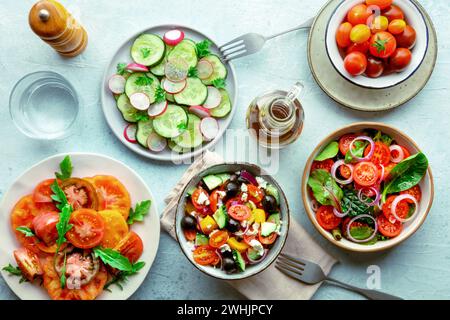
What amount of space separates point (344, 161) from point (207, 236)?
0.78 meters

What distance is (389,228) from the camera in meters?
2.43

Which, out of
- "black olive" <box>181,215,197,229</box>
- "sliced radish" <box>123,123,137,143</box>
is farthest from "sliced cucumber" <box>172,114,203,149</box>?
"black olive" <box>181,215,197,229</box>

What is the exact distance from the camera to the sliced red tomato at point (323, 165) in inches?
97.0

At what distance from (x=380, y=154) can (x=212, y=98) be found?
90 centimetres

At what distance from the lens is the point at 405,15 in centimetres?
250

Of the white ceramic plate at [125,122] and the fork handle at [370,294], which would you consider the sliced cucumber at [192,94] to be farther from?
the fork handle at [370,294]

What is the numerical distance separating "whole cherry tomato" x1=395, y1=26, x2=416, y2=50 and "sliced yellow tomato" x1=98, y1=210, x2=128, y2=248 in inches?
65.4

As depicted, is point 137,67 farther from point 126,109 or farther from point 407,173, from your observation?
point 407,173

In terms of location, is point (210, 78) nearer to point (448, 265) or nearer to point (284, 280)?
point (284, 280)

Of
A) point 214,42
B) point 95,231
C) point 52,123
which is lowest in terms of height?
point 95,231

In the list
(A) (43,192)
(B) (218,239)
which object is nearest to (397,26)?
(B) (218,239)

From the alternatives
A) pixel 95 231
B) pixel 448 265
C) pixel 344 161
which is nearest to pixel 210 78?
pixel 344 161

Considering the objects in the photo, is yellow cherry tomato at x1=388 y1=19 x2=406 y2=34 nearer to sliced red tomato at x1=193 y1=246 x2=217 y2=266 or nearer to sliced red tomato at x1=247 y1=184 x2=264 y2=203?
sliced red tomato at x1=247 y1=184 x2=264 y2=203

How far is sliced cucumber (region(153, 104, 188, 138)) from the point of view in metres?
2.51
